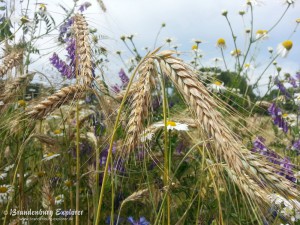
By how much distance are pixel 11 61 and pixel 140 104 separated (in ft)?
4.02

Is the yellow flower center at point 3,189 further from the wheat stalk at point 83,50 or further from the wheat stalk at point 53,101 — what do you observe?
the wheat stalk at point 83,50

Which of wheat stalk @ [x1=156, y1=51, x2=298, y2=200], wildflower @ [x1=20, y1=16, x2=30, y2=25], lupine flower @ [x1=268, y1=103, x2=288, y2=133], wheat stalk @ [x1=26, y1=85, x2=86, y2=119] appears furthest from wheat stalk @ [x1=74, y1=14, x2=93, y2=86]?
lupine flower @ [x1=268, y1=103, x2=288, y2=133]

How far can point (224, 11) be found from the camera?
476cm

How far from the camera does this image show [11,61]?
253cm

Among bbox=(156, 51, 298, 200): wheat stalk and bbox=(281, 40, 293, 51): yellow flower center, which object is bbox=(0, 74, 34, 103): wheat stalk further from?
bbox=(281, 40, 293, 51): yellow flower center

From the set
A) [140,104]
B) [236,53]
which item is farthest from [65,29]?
[236,53]

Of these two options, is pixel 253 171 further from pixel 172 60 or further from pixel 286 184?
pixel 172 60

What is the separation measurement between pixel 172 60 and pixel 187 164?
113 cm

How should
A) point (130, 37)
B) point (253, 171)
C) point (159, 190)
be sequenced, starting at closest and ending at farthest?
point (253, 171) → point (159, 190) → point (130, 37)

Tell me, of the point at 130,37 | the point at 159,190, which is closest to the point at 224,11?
the point at 130,37

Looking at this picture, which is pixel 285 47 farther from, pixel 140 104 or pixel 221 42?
pixel 140 104

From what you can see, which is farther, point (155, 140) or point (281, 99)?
point (281, 99)

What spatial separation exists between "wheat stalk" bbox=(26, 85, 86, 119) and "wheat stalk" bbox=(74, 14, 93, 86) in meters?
0.05

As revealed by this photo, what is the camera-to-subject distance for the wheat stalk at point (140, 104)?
154 centimetres
